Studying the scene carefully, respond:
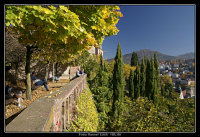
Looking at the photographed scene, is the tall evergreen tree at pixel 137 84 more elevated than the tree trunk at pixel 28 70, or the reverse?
the tree trunk at pixel 28 70

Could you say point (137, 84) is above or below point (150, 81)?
below

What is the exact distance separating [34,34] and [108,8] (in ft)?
8.09

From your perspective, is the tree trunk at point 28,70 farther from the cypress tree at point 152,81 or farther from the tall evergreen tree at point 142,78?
the tall evergreen tree at point 142,78

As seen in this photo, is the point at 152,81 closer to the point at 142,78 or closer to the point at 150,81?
the point at 150,81

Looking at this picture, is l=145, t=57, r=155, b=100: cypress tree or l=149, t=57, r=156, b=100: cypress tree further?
l=145, t=57, r=155, b=100: cypress tree

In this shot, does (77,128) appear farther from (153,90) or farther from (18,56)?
(153,90)

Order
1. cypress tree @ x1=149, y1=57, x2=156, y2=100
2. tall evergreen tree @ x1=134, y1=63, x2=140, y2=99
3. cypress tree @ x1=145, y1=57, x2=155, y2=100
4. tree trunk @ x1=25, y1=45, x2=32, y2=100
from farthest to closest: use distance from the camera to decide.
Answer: tall evergreen tree @ x1=134, y1=63, x2=140, y2=99
cypress tree @ x1=145, y1=57, x2=155, y2=100
cypress tree @ x1=149, y1=57, x2=156, y2=100
tree trunk @ x1=25, y1=45, x2=32, y2=100

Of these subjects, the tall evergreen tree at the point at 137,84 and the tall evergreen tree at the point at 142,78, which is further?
the tall evergreen tree at the point at 137,84

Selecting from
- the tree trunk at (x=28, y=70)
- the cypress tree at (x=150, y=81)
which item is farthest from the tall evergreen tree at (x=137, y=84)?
the tree trunk at (x=28, y=70)

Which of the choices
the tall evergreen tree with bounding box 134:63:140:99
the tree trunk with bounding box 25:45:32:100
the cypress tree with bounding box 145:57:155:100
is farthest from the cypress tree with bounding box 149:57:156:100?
the tree trunk with bounding box 25:45:32:100

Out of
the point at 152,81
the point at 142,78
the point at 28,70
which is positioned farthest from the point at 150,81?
the point at 28,70

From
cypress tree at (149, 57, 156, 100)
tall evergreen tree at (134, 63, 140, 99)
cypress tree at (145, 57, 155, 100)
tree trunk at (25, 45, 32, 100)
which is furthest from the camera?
tall evergreen tree at (134, 63, 140, 99)

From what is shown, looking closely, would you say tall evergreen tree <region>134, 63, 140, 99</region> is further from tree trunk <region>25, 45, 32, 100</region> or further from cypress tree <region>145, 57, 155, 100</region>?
tree trunk <region>25, 45, 32, 100</region>

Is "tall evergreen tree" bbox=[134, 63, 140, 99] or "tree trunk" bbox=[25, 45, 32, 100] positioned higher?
"tree trunk" bbox=[25, 45, 32, 100]
